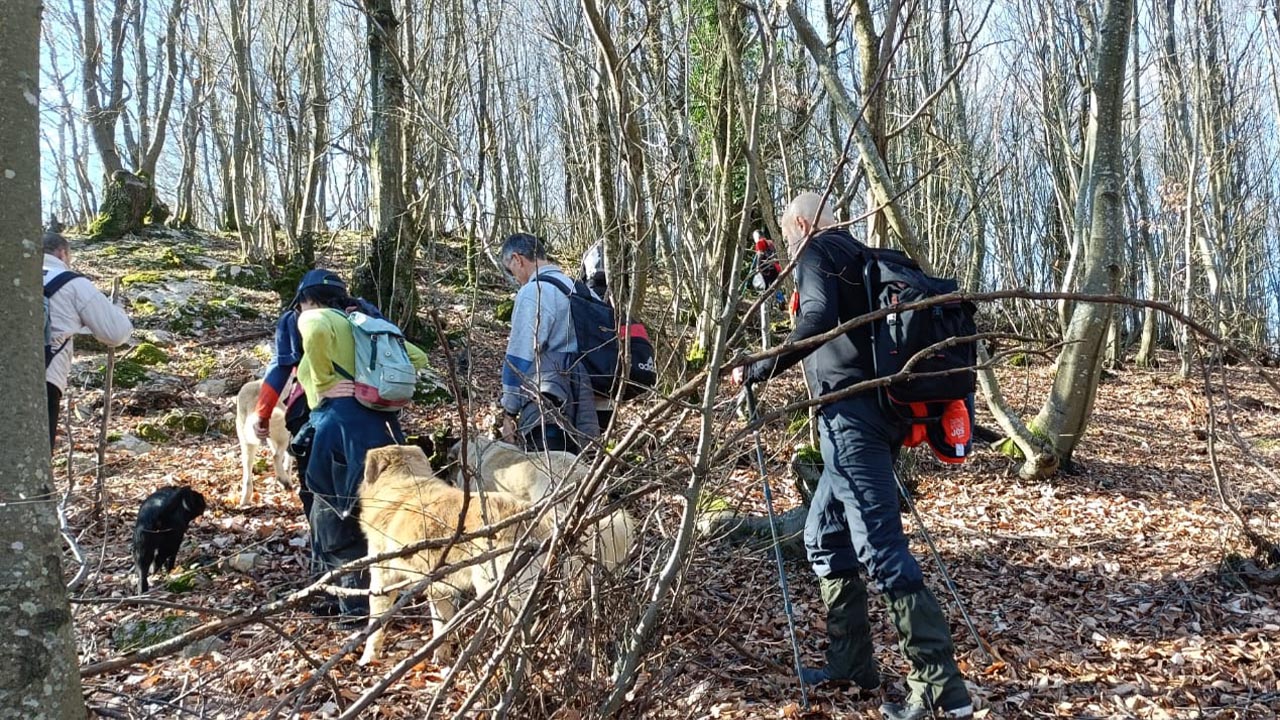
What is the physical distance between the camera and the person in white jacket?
4.44m

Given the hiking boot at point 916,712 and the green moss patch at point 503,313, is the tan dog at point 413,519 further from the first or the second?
the green moss patch at point 503,313

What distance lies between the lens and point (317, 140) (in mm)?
14086

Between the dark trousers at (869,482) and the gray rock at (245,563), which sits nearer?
the dark trousers at (869,482)

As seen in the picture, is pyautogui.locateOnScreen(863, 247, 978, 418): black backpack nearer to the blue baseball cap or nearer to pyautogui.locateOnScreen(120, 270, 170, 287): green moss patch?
the blue baseball cap

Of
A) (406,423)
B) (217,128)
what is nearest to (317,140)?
(217,128)

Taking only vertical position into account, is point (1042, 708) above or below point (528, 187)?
below

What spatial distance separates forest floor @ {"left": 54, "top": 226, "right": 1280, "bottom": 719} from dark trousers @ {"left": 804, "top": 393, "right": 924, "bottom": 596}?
0.59 feet

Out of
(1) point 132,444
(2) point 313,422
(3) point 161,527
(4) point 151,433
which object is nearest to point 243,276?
(4) point 151,433

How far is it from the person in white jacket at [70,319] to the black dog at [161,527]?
755 mm

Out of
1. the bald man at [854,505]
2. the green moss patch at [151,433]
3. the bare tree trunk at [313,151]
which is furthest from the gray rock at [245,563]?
the bare tree trunk at [313,151]

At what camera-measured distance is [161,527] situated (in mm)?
5059

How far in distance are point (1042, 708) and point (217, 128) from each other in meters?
17.0

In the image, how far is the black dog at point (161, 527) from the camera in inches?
196

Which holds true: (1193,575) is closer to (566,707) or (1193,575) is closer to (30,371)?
(566,707)
